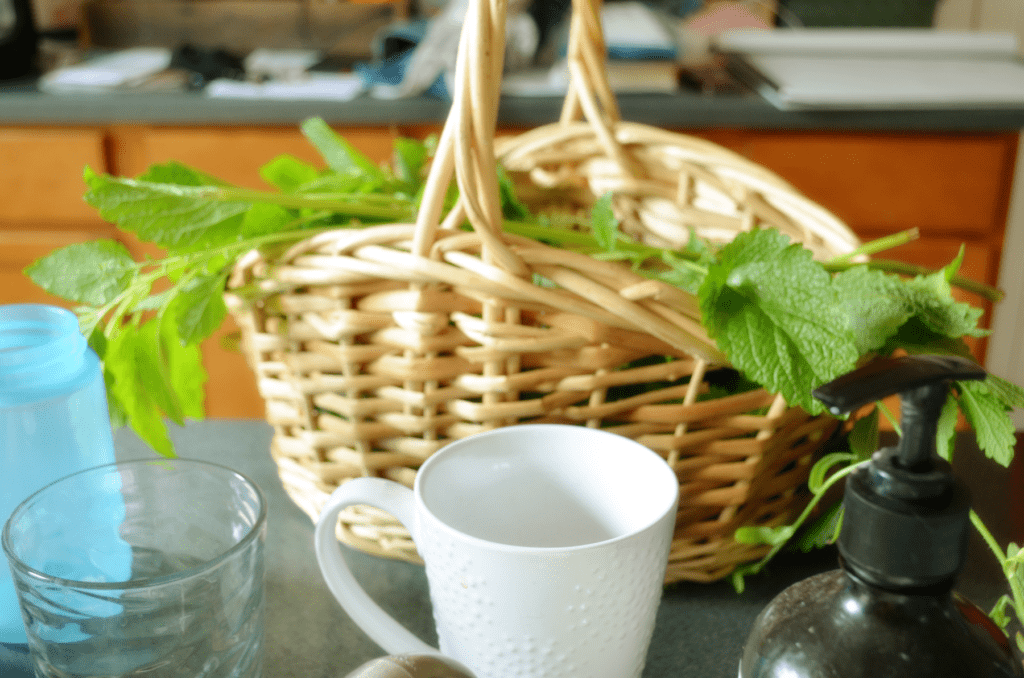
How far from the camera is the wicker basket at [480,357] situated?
36 cm

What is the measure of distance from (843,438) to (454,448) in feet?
0.76

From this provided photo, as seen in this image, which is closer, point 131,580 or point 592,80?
point 131,580

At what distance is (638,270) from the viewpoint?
0.40 meters

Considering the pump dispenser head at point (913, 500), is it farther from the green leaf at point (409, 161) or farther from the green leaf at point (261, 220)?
the green leaf at point (409, 161)

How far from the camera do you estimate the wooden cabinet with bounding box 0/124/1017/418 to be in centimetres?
140

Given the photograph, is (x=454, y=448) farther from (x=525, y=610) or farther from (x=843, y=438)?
(x=843, y=438)

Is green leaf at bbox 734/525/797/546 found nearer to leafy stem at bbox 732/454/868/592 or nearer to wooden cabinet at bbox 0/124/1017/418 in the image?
leafy stem at bbox 732/454/868/592

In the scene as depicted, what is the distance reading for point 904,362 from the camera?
0.73ft

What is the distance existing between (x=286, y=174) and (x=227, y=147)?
0.93m

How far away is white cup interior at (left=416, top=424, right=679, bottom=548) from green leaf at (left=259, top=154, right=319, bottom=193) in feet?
0.88

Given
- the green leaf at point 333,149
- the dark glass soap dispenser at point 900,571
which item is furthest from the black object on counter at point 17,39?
the dark glass soap dispenser at point 900,571

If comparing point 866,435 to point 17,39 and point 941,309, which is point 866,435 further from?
point 17,39

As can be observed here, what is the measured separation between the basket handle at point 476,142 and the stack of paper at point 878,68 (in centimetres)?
106

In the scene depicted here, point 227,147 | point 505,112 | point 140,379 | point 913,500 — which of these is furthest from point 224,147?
point 913,500
